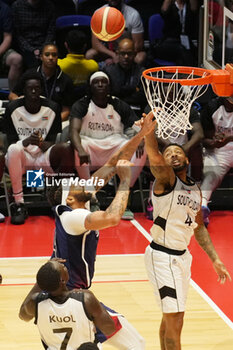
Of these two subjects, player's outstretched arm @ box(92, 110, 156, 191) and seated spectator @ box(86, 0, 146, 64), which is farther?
seated spectator @ box(86, 0, 146, 64)

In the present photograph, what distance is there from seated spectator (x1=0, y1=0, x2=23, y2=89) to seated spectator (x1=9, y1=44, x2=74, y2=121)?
61cm

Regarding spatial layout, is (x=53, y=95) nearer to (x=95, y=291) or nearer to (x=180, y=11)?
(x=180, y=11)

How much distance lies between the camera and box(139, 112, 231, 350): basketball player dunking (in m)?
5.77

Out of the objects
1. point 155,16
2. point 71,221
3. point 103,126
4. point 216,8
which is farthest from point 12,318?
point 155,16

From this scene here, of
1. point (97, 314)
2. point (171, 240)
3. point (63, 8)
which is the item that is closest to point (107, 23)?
point (63, 8)

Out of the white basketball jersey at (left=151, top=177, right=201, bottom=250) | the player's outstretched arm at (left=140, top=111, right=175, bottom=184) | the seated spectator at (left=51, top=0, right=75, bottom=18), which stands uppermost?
the player's outstretched arm at (left=140, top=111, right=175, bottom=184)

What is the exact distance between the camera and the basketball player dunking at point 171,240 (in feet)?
18.9

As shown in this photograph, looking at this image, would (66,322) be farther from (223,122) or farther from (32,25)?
(32,25)

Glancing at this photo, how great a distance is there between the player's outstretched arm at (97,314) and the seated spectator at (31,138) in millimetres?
5081

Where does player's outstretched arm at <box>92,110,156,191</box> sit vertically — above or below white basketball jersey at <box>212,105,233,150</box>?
above

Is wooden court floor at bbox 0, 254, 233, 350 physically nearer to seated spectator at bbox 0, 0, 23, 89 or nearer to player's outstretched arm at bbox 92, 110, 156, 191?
player's outstretched arm at bbox 92, 110, 156, 191

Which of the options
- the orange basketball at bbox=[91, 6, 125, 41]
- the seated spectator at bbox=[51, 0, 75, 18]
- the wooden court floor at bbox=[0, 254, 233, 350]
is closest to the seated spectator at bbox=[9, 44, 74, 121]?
the orange basketball at bbox=[91, 6, 125, 41]

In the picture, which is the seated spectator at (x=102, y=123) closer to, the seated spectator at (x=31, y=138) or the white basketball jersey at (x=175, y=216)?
the seated spectator at (x=31, y=138)

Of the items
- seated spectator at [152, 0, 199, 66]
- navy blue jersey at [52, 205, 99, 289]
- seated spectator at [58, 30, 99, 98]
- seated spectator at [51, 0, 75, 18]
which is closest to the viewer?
navy blue jersey at [52, 205, 99, 289]
